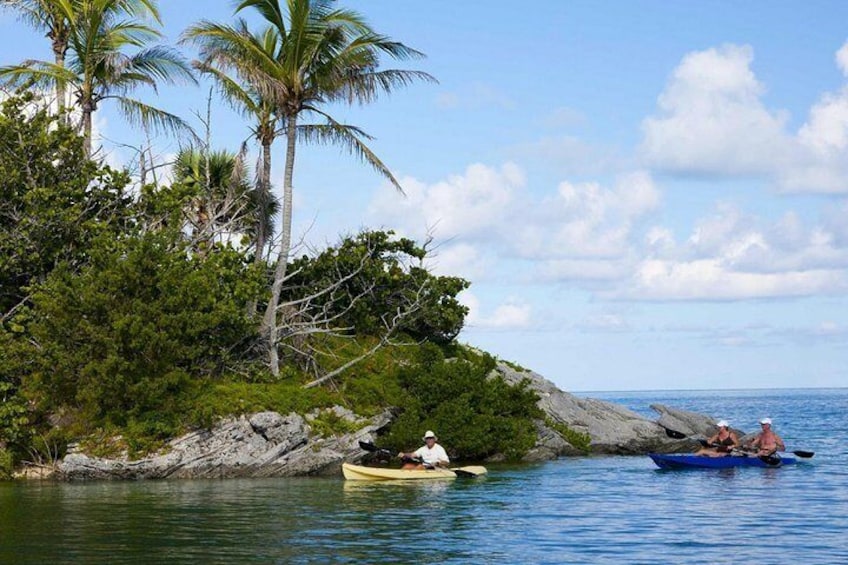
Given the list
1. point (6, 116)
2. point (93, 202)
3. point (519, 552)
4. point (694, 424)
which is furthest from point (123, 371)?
point (694, 424)

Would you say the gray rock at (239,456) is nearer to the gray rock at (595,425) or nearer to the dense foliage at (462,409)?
the dense foliage at (462,409)

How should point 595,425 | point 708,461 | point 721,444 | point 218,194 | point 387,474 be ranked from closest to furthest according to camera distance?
point 387,474, point 708,461, point 721,444, point 595,425, point 218,194

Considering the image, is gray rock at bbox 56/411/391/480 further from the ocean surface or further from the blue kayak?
the blue kayak

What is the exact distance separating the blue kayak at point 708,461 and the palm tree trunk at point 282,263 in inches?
502

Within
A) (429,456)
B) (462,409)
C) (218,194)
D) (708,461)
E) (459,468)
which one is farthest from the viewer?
(218,194)

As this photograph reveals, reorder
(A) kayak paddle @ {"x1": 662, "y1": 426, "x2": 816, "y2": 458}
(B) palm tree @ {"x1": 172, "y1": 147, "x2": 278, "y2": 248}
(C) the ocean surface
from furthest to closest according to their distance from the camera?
(B) palm tree @ {"x1": 172, "y1": 147, "x2": 278, "y2": 248} < (A) kayak paddle @ {"x1": 662, "y1": 426, "x2": 816, "y2": 458} < (C) the ocean surface

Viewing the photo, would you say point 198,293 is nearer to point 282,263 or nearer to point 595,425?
point 282,263

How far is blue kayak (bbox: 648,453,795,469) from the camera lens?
113ft

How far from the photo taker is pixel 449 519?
2356cm

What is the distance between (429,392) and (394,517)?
12.9 metres

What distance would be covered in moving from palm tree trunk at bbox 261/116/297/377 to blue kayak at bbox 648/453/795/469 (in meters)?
12.7

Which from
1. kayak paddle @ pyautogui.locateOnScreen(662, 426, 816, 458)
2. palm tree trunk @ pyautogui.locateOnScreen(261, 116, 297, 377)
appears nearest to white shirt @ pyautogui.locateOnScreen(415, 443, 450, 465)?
palm tree trunk @ pyautogui.locateOnScreen(261, 116, 297, 377)

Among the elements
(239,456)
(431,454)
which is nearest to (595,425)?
(431,454)

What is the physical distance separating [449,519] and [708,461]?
1391cm
